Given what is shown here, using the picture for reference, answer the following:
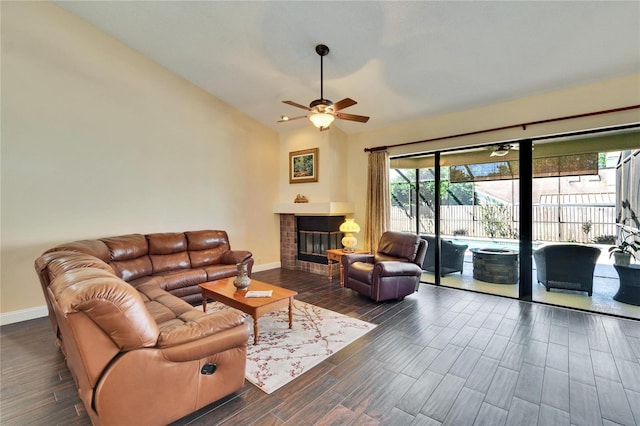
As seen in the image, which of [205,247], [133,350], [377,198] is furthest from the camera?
[377,198]

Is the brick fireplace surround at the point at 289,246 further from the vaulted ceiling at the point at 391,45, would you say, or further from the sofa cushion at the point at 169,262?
the vaulted ceiling at the point at 391,45

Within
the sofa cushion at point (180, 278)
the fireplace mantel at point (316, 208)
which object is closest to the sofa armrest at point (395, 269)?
the fireplace mantel at point (316, 208)

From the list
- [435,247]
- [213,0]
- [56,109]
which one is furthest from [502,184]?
[56,109]

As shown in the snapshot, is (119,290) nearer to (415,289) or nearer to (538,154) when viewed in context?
(415,289)

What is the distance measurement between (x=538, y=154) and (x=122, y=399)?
542 cm

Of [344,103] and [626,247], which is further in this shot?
[626,247]

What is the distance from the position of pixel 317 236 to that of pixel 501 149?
3702 mm

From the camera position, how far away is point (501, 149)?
4.55m

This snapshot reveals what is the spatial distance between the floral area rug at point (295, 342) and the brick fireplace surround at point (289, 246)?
95.4 inches

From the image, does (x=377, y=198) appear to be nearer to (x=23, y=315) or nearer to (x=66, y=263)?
(x=66, y=263)

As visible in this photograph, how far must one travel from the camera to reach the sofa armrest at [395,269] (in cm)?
407

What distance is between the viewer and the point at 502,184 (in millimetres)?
4574

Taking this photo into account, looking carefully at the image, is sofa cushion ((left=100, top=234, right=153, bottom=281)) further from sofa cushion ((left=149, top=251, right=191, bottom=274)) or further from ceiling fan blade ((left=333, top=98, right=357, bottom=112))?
ceiling fan blade ((left=333, top=98, right=357, bottom=112))

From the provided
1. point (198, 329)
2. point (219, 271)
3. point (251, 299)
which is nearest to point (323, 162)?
point (219, 271)
